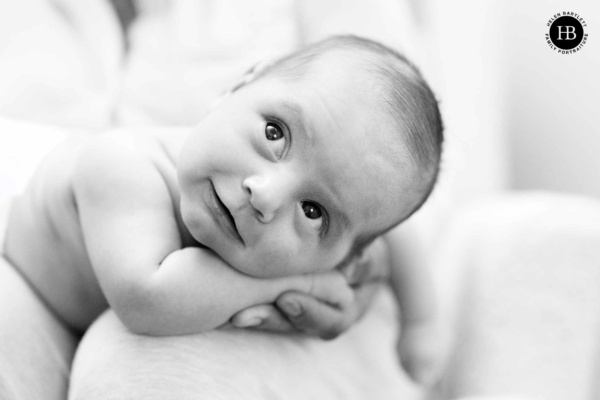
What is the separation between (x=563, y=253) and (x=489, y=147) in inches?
14.4

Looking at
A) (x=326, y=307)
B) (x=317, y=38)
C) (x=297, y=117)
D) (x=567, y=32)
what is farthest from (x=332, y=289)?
(x=567, y=32)

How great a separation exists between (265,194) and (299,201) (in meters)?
0.07

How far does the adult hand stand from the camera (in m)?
0.87

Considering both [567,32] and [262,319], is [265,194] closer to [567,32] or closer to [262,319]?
[262,319]

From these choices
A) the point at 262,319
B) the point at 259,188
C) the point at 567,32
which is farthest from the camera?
the point at 567,32

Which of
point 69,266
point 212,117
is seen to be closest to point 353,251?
point 212,117

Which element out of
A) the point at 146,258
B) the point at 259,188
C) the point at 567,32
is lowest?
the point at 146,258

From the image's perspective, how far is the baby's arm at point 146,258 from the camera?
0.77 meters

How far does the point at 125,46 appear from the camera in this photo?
1574 mm

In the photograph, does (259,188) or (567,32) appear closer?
(259,188)

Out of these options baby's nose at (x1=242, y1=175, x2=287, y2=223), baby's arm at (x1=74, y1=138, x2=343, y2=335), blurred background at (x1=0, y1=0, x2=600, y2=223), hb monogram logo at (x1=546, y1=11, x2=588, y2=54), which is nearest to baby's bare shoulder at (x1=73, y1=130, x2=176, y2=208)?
baby's arm at (x1=74, y1=138, x2=343, y2=335)

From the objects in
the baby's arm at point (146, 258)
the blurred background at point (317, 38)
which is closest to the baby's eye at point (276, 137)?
the baby's arm at point (146, 258)

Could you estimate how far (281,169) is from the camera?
78 centimetres

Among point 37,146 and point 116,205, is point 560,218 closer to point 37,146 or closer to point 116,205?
point 116,205
